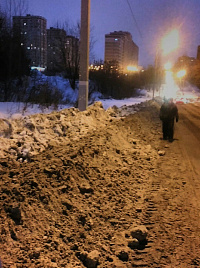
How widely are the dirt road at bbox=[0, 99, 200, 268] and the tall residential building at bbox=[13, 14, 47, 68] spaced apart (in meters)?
15.8

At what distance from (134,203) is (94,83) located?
40255 millimetres

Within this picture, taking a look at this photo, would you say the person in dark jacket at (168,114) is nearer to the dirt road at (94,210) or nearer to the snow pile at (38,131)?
the snow pile at (38,131)

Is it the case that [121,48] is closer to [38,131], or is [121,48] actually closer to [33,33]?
[33,33]

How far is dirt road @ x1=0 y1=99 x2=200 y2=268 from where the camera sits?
365 cm

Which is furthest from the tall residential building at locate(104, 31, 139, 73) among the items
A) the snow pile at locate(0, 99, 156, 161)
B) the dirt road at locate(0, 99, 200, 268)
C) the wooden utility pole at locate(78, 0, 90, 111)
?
the dirt road at locate(0, 99, 200, 268)

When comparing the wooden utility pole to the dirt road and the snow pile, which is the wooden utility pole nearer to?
the snow pile

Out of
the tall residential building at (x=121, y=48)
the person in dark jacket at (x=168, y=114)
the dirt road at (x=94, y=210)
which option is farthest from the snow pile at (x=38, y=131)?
the tall residential building at (x=121, y=48)

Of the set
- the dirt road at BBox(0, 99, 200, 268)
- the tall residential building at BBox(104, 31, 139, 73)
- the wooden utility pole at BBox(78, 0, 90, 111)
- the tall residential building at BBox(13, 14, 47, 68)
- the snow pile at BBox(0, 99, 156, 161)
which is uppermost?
the tall residential building at BBox(104, 31, 139, 73)

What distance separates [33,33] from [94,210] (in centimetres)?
4026

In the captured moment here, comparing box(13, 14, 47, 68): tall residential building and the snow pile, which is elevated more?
box(13, 14, 47, 68): tall residential building

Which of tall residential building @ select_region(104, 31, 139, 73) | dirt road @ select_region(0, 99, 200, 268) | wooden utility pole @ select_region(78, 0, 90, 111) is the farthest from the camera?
tall residential building @ select_region(104, 31, 139, 73)

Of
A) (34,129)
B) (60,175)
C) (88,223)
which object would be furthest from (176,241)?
(34,129)

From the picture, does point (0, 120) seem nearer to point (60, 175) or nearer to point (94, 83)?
point (60, 175)

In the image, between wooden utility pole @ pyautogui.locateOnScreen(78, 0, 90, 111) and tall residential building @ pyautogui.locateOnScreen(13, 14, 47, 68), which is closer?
wooden utility pole @ pyautogui.locateOnScreen(78, 0, 90, 111)
